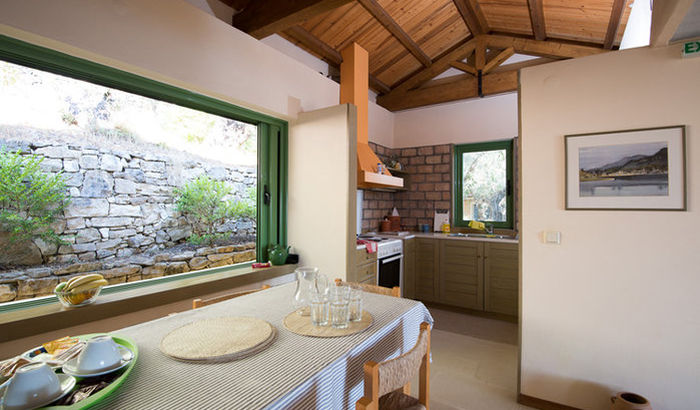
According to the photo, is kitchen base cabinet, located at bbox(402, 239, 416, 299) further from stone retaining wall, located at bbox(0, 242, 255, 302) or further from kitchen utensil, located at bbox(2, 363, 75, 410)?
kitchen utensil, located at bbox(2, 363, 75, 410)

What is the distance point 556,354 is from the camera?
77.4 inches

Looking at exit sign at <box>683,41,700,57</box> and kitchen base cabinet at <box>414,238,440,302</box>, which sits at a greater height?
exit sign at <box>683,41,700,57</box>

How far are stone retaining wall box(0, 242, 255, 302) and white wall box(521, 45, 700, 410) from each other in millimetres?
2251

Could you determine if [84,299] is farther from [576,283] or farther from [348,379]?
[576,283]

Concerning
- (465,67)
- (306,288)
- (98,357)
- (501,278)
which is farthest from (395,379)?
(465,67)

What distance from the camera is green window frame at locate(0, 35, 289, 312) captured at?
1.60 meters

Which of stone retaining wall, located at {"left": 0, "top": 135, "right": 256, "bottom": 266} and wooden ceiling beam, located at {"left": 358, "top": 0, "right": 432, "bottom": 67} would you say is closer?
stone retaining wall, located at {"left": 0, "top": 135, "right": 256, "bottom": 266}

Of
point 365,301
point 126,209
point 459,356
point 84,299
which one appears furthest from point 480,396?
point 126,209

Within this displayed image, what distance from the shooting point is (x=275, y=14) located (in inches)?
90.9

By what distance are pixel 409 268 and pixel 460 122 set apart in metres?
2.20

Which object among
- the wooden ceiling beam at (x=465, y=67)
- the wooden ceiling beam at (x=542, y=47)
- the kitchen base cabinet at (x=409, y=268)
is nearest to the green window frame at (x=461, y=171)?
the kitchen base cabinet at (x=409, y=268)

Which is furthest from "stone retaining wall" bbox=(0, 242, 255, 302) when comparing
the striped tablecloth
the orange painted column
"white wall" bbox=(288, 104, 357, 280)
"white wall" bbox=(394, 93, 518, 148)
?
"white wall" bbox=(394, 93, 518, 148)

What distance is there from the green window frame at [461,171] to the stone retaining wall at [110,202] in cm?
343

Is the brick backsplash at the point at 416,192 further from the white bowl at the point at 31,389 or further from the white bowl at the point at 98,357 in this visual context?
the white bowl at the point at 31,389
